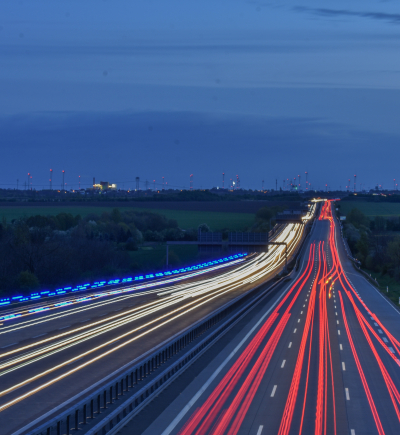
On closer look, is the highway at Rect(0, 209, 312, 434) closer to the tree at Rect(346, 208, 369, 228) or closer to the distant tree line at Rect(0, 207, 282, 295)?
the distant tree line at Rect(0, 207, 282, 295)

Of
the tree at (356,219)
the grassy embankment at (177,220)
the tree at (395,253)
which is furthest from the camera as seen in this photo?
the tree at (356,219)

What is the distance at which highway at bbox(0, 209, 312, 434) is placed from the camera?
15.5 metres

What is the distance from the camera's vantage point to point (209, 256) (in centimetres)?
8556

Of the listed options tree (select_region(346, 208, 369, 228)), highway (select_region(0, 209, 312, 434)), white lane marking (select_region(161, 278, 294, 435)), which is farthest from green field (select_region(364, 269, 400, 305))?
tree (select_region(346, 208, 369, 228))

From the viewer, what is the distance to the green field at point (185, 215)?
473ft

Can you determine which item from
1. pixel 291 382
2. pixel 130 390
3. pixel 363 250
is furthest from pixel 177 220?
pixel 130 390

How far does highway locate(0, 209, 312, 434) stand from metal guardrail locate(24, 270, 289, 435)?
0.76 meters

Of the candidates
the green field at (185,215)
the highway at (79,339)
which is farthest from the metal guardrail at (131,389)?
the green field at (185,215)

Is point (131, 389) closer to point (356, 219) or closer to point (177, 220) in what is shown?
point (356, 219)

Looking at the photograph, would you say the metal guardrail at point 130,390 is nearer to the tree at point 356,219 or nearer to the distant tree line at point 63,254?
the distant tree line at point 63,254

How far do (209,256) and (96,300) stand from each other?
47.0 meters

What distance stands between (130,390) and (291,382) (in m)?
5.20

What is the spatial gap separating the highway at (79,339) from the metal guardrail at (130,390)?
76 cm

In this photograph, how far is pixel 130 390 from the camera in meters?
16.0
